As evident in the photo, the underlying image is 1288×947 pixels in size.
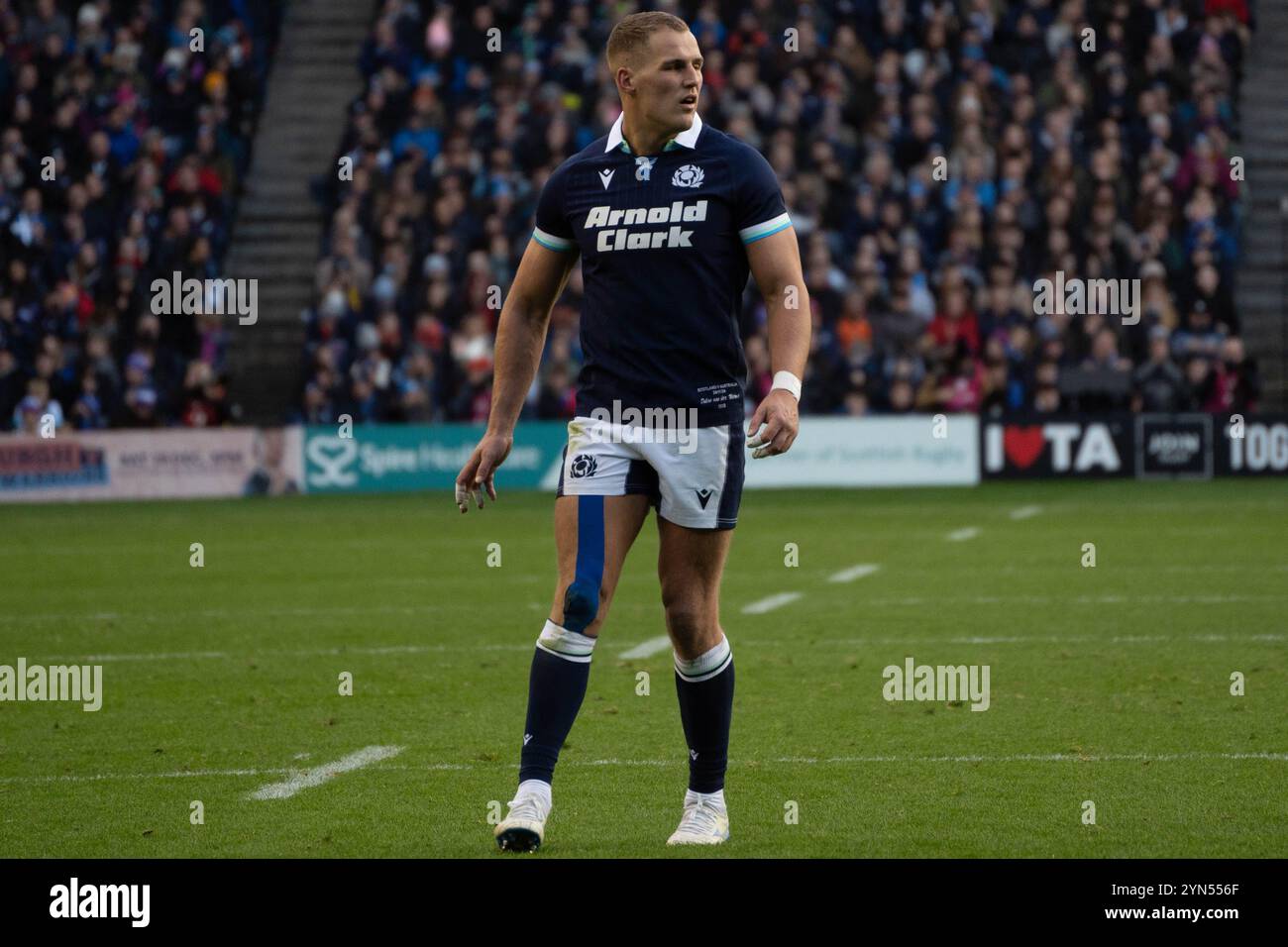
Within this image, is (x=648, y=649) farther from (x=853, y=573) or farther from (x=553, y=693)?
(x=553, y=693)

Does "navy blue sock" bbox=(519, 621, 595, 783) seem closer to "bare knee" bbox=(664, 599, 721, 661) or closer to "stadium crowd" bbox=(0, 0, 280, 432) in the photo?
"bare knee" bbox=(664, 599, 721, 661)

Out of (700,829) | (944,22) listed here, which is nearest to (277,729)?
(700,829)

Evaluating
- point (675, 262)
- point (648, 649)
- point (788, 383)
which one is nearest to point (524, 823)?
point (788, 383)

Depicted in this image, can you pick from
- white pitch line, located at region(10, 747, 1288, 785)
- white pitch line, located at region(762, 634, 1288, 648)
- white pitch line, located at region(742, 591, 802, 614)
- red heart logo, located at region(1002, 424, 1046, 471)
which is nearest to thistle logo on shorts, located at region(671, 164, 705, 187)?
white pitch line, located at region(10, 747, 1288, 785)

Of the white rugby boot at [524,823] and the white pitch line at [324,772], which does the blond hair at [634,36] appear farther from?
the white pitch line at [324,772]

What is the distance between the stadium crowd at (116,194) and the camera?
26.3 m

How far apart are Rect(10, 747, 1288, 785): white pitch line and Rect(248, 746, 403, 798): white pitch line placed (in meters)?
0.11

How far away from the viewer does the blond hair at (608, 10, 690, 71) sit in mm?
6176

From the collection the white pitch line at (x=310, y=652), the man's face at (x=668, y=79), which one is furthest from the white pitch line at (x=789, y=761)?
the white pitch line at (x=310, y=652)

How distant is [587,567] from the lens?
20.1ft

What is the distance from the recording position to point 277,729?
8.65 metres

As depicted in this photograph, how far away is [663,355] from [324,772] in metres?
2.28

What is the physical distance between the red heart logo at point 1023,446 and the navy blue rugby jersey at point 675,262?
63.4ft

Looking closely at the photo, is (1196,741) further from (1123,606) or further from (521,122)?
(521,122)
